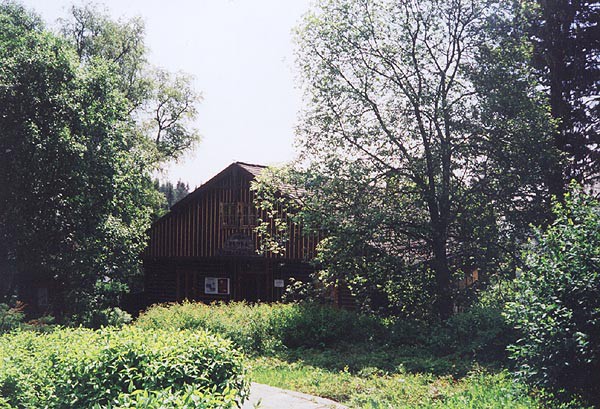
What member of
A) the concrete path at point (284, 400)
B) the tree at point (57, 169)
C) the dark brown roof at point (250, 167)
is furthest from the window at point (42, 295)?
the concrete path at point (284, 400)

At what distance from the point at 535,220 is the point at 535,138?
2.30 metres

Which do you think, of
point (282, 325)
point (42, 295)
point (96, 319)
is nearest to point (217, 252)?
point (96, 319)

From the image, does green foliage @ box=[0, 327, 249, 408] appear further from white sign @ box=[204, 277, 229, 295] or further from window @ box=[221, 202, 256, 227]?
white sign @ box=[204, 277, 229, 295]

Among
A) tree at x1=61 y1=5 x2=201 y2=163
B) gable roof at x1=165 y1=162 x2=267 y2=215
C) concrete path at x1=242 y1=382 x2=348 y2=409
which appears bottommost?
concrete path at x1=242 y1=382 x2=348 y2=409

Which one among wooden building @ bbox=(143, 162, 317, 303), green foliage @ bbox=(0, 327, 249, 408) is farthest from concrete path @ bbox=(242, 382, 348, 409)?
wooden building @ bbox=(143, 162, 317, 303)

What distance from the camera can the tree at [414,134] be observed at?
649 inches

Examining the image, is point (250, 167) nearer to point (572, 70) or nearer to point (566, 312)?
point (572, 70)

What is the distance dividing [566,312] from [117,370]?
5879mm

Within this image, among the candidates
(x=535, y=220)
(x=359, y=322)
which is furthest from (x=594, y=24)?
(x=359, y=322)

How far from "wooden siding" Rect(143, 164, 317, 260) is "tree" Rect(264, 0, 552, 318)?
935cm

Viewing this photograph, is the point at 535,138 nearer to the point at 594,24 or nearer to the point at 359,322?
the point at 359,322

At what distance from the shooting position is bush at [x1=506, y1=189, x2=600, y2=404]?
7.72 m

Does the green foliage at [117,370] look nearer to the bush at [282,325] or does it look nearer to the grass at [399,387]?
the grass at [399,387]

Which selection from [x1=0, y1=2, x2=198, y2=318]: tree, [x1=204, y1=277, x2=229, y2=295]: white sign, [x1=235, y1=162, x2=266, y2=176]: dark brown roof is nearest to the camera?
[x1=0, y1=2, x2=198, y2=318]: tree
